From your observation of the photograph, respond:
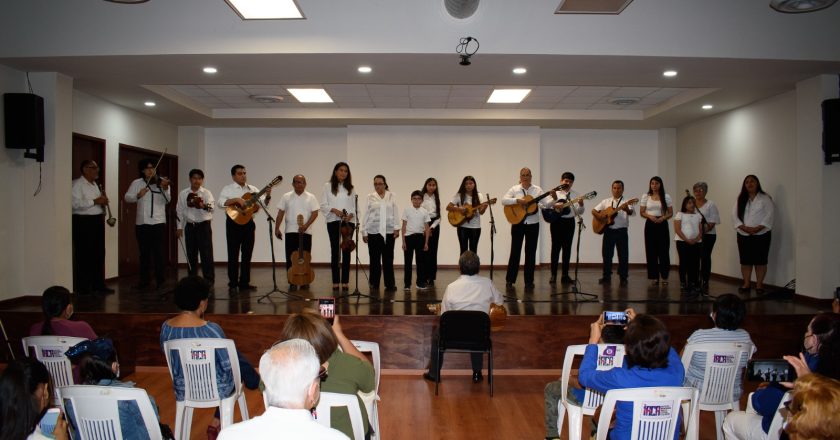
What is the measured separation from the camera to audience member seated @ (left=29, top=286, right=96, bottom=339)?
346 centimetres

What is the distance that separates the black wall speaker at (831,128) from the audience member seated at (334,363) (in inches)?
242

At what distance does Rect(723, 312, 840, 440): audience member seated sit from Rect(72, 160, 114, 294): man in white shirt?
21.6 feet

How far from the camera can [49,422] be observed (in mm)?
2094

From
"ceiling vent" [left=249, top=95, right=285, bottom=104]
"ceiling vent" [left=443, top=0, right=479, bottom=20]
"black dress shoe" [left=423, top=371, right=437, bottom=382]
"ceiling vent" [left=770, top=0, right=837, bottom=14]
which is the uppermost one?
"ceiling vent" [left=443, top=0, right=479, bottom=20]

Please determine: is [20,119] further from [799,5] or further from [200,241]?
[799,5]

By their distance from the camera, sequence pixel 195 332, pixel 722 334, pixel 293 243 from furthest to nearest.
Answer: pixel 293 243
pixel 722 334
pixel 195 332

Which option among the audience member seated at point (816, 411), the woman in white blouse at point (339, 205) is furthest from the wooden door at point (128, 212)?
the audience member seated at point (816, 411)

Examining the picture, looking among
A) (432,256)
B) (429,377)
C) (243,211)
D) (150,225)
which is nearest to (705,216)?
(432,256)

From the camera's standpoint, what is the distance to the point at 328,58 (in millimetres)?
5910

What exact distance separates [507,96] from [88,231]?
225 inches

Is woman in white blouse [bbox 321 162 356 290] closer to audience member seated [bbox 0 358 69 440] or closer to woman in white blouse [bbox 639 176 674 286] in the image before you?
woman in white blouse [bbox 639 176 674 286]

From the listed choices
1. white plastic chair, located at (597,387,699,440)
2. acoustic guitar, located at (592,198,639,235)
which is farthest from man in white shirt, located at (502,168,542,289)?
white plastic chair, located at (597,387,699,440)

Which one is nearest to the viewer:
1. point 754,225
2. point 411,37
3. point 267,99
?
point 411,37

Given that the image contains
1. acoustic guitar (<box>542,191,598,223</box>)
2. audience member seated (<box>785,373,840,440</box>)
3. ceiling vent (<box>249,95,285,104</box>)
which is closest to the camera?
audience member seated (<box>785,373,840,440</box>)
